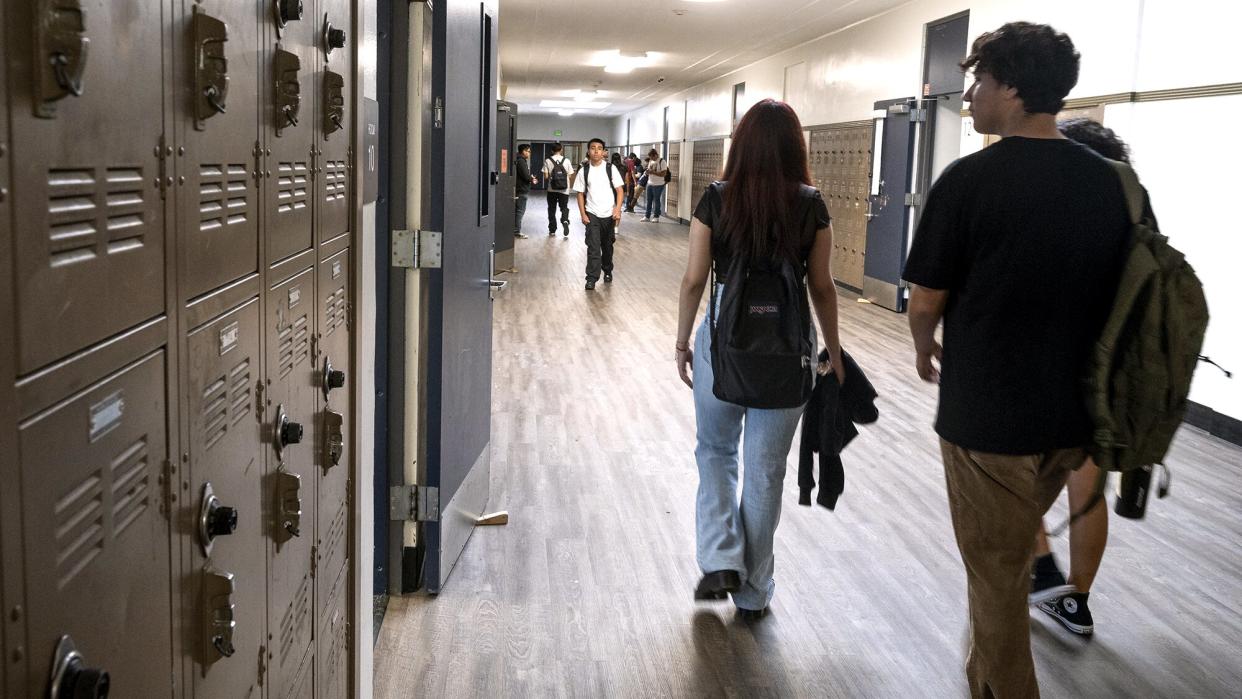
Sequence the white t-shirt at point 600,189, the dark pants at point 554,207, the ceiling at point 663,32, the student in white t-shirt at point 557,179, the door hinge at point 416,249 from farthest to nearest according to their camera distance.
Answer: the dark pants at point 554,207 → the student in white t-shirt at point 557,179 → the ceiling at point 663,32 → the white t-shirt at point 600,189 → the door hinge at point 416,249

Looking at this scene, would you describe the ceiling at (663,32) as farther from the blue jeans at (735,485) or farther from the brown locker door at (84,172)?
the brown locker door at (84,172)

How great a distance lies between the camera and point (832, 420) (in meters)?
3.04

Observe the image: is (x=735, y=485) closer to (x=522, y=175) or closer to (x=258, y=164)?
(x=258, y=164)

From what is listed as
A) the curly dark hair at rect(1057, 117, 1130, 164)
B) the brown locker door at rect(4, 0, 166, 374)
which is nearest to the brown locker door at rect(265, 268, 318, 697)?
the brown locker door at rect(4, 0, 166, 374)

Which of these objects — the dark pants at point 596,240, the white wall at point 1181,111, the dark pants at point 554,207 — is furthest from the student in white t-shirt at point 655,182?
the white wall at point 1181,111

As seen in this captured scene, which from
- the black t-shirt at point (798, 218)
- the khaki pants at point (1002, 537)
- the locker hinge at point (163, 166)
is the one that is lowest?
the khaki pants at point (1002, 537)

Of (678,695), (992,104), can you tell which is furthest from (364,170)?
(678,695)

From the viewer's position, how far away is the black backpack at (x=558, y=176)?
1488 cm

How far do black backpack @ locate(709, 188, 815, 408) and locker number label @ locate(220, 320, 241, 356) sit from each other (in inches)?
68.8

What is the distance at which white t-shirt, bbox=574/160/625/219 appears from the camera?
10.8 m

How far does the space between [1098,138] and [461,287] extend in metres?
1.87

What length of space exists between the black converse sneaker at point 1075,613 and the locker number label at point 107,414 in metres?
2.79

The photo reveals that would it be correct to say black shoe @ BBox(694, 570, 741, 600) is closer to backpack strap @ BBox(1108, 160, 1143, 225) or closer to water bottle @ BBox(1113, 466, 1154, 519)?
water bottle @ BBox(1113, 466, 1154, 519)

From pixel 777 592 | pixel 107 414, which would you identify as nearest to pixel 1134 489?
pixel 777 592
